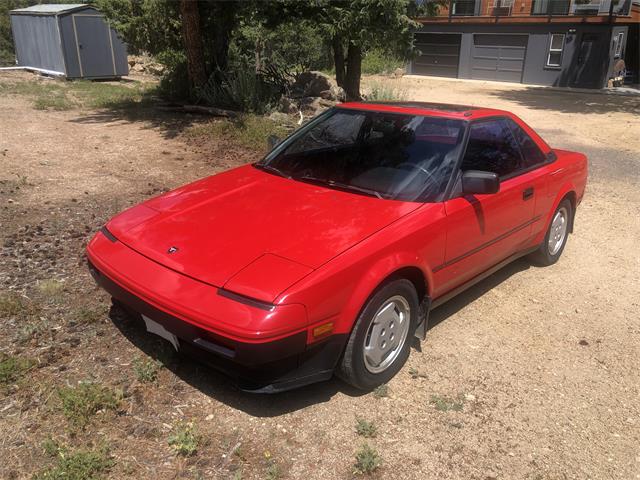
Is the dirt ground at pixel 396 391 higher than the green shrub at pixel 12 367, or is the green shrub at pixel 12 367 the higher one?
the green shrub at pixel 12 367

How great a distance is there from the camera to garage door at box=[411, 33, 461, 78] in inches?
1258

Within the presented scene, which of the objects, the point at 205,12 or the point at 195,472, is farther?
the point at 205,12

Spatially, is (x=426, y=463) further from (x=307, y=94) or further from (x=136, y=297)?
(x=307, y=94)

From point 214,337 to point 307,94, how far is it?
443 inches

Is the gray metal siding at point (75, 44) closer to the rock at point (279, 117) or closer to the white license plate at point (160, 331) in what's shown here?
the rock at point (279, 117)

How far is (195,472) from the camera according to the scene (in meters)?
2.55

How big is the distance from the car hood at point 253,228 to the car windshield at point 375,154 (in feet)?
0.49

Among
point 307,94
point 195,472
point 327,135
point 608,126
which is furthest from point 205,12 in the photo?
point 195,472

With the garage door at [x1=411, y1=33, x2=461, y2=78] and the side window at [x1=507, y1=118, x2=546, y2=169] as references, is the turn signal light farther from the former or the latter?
the garage door at [x1=411, y1=33, x2=461, y2=78]

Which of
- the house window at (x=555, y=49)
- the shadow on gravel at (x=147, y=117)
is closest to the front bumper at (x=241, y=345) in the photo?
the shadow on gravel at (x=147, y=117)

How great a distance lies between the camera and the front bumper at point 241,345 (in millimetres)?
2570

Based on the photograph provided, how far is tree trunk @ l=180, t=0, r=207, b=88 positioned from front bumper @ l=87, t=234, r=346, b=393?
9.74 metres

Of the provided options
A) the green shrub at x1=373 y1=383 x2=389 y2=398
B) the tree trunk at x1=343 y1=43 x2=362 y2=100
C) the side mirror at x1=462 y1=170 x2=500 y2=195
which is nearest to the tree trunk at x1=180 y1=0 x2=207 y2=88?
the tree trunk at x1=343 y1=43 x2=362 y2=100

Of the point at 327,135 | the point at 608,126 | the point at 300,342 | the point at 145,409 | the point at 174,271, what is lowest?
the point at 608,126
